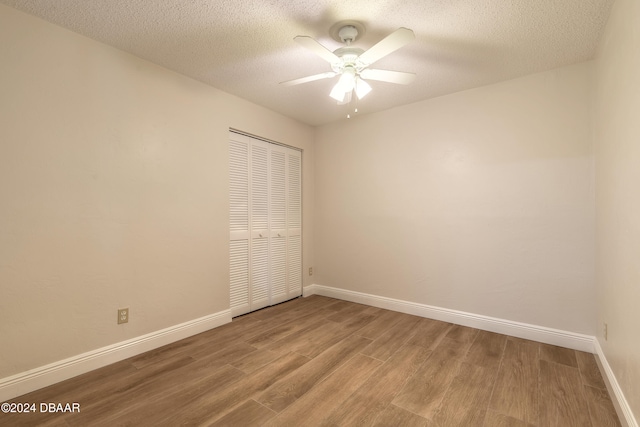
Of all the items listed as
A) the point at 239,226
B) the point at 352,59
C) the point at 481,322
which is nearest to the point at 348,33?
the point at 352,59

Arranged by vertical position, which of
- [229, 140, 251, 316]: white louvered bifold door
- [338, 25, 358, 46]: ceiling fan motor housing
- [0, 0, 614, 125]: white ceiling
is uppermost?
[0, 0, 614, 125]: white ceiling

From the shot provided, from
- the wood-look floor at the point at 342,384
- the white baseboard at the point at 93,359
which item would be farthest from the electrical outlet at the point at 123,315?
the wood-look floor at the point at 342,384

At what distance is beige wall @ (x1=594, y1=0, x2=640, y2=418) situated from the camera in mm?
1316

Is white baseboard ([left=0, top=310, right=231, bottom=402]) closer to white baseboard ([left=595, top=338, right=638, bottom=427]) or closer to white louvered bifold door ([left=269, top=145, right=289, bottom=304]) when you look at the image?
white louvered bifold door ([left=269, top=145, right=289, bottom=304])

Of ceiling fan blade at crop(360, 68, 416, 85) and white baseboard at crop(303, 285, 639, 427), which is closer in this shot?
white baseboard at crop(303, 285, 639, 427)

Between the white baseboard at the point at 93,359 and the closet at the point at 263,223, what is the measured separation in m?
0.56

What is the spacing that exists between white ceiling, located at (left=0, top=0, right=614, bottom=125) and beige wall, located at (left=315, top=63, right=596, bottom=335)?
40cm

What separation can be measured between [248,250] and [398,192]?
1.88 meters

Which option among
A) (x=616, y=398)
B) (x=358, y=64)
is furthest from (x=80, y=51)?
(x=616, y=398)

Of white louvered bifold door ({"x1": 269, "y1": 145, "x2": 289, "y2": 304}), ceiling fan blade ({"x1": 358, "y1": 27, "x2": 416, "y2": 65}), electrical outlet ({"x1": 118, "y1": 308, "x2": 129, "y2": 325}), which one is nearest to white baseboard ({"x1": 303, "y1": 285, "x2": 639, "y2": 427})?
white louvered bifold door ({"x1": 269, "y1": 145, "x2": 289, "y2": 304})

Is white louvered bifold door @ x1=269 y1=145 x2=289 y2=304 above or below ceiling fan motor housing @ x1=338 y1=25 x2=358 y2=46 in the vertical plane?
below

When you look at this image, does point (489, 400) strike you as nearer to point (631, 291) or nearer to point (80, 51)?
point (631, 291)

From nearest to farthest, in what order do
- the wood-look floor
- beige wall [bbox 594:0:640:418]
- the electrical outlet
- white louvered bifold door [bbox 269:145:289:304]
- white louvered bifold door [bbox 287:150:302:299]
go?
1. beige wall [bbox 594:0:640:418]
2. the wood-look floor
3. the electrical outlet
4. white louvered bifold door [bbox 269:145:289:304]
5. white louvered bifold door [bbox 287:150:302:299]

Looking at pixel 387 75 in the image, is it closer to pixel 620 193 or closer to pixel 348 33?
pixel 348 33
